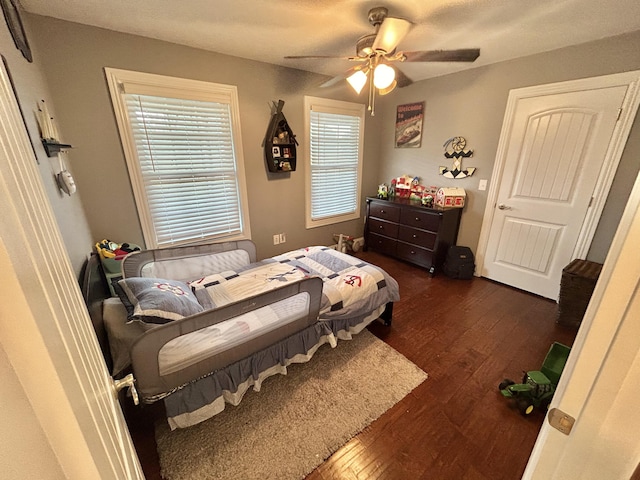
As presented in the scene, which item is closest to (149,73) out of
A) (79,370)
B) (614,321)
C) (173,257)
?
(173,257)

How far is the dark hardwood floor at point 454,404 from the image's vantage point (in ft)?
4.10

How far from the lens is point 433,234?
299cm

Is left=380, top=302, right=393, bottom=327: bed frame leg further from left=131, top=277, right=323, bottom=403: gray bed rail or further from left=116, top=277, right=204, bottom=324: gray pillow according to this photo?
left=116, top=277, right=204, bottom=324: gray pillow

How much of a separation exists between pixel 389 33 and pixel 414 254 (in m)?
2.39

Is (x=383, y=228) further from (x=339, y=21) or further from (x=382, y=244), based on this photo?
(x=339, y=21)

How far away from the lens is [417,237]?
315 cm

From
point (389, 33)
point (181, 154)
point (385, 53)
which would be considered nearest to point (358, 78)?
point (385, 53)

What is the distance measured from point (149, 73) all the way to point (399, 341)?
119 inches

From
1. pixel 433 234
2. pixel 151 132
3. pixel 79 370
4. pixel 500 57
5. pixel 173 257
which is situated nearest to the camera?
pixel 79 370

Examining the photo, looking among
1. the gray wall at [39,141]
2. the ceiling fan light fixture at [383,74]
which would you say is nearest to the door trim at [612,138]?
the ceiling fan light fixture at [383,74]

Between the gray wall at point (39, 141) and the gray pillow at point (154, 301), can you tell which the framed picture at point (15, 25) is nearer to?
the gray wall at point (39, 141)

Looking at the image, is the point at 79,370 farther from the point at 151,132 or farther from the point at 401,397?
the point at 151,132

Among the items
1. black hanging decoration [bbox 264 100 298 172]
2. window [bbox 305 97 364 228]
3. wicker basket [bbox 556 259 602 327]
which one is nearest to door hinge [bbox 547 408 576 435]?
wicker basket [bbox 556 259 602 327]

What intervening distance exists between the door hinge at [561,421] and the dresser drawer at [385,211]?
291cm
